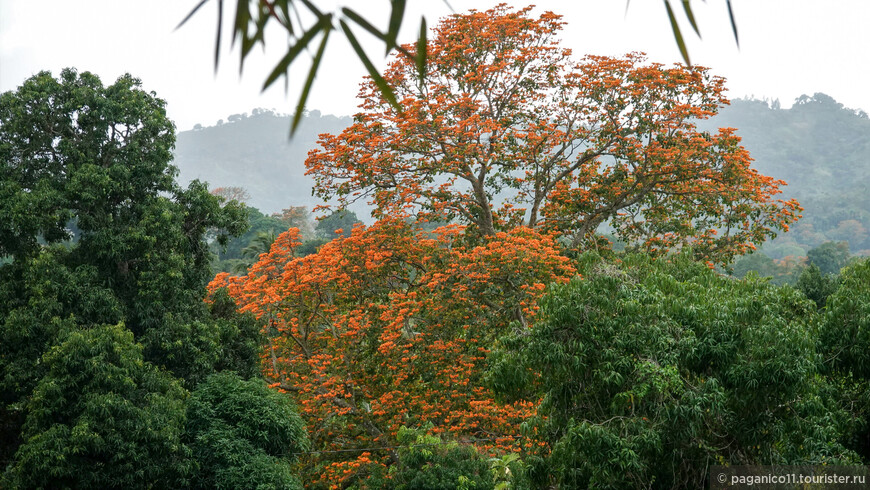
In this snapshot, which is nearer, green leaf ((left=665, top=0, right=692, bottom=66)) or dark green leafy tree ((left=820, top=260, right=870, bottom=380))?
green leaf ((left=665, top=0, right=692, bottom=66))

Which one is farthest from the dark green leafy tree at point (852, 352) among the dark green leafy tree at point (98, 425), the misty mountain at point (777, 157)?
the misty mountain at point (777, 157)

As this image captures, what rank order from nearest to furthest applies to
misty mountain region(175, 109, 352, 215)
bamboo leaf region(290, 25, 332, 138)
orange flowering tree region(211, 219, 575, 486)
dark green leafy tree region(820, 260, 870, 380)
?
bamboo leaf region(290, 25, 332, 138) → dark green leafy tree region(820, 260, 870, 380) → orange flowering tree region(211, 219, 575, 486) → misty mountain region(175, 109, 352, 215)

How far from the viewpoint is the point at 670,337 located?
6727mm

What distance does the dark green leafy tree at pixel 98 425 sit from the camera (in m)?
9.18

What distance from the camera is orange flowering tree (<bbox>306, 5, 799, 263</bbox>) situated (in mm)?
12453

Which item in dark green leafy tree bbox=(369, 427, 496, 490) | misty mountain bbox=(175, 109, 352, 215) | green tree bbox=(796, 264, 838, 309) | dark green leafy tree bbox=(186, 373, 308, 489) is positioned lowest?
dark green leafy tree bbox=(369, 427, 496, 490)

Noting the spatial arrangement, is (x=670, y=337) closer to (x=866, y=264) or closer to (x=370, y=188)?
(x=866, y=264)

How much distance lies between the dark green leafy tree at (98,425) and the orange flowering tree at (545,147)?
13.6 feet

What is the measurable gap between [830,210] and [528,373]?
6722cm

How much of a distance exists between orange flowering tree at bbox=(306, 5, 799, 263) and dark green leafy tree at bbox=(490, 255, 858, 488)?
5.34 metres

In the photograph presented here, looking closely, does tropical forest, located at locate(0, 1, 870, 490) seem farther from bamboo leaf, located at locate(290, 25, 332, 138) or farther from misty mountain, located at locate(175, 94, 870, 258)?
misty mountain, located at locate(175, 94, 870, 258)

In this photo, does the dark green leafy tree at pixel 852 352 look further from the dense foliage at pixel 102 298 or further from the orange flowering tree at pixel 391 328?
the dense foliage at pixel 102 298

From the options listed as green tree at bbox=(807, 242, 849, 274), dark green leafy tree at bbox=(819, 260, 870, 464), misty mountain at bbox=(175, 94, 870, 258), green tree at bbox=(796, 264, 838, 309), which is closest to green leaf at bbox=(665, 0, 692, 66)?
dark green leafy tree at bbox=(819, 260, 870, 464)

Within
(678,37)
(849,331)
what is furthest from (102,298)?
(678,37)
